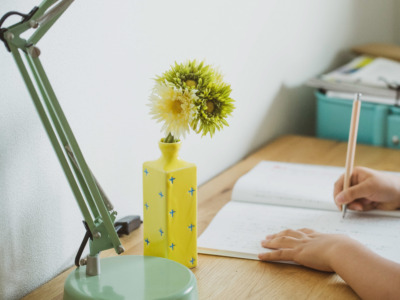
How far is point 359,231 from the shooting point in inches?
42.4

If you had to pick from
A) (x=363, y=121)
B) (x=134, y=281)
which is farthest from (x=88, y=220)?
(x=363, y=121)

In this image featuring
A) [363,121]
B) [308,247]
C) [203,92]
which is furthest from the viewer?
[363,121]

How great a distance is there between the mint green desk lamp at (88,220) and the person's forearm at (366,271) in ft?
0.81

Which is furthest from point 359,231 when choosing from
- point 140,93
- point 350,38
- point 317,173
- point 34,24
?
point 350,38

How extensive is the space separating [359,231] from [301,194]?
19cm

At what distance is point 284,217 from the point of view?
1.15m

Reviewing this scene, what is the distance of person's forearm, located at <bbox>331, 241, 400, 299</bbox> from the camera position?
2.71 ft

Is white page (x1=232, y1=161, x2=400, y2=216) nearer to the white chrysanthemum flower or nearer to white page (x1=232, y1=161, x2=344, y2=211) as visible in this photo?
white page (x1=232, y1=161, x2=344, y2=211)

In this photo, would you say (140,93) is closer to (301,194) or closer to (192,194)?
(192,194)

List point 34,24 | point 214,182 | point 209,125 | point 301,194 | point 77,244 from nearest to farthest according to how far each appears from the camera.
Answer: point 34,24, point 209,125, point 77,244, point 301,194, point 214,182

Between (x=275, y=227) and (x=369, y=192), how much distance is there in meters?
0.21

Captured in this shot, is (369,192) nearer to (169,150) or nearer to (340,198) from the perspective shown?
(340,198)

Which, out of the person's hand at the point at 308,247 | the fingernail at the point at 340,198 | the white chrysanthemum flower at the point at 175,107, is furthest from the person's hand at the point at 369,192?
the white chrysanthemum flower at the point at 175,107

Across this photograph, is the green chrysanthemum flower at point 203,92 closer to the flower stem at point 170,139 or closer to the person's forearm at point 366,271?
the flower stem at point 170,139
